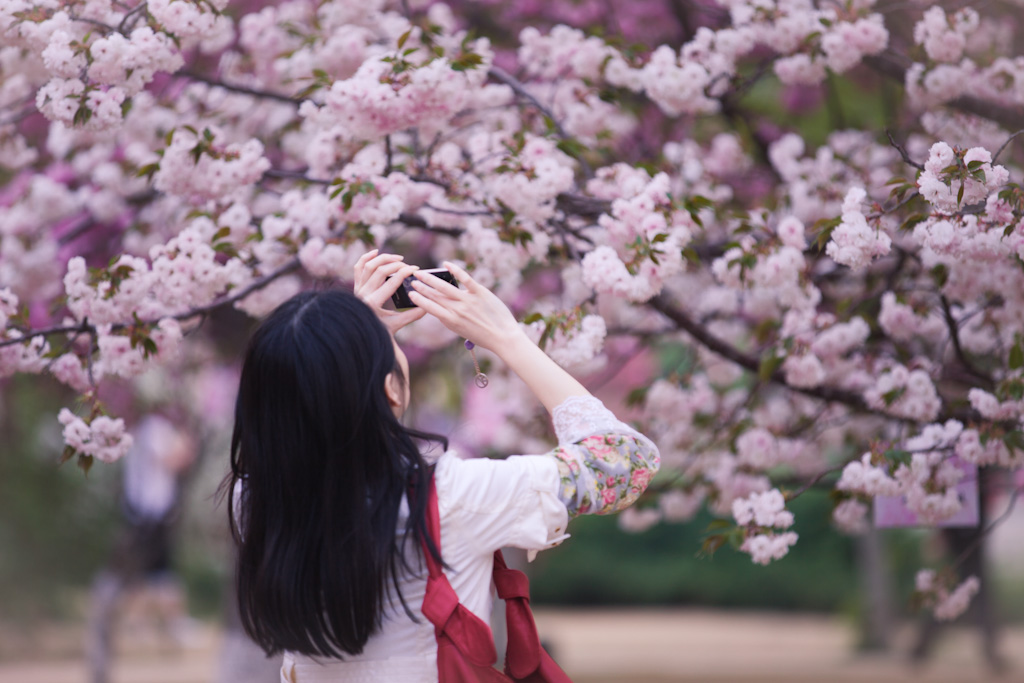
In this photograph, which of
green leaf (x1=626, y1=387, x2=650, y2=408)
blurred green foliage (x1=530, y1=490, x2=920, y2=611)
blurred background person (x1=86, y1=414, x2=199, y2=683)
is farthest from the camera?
blurred green foliage (x1=530, y1=490, x2=920, y2=611)

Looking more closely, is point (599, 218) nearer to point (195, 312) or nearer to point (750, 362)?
point (750, 362)

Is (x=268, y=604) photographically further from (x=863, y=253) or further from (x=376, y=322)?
(x=863, y=253)

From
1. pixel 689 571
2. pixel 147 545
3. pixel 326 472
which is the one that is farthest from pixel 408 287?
pixel 689 571

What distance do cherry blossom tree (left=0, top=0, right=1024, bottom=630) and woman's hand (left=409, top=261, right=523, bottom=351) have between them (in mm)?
1064

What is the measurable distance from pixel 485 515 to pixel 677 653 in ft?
25.8

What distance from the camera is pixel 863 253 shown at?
2264 millimetres

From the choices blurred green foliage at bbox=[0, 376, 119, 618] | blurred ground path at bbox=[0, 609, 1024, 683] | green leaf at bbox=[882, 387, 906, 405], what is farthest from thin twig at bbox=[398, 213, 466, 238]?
blurred green foliage at bbox=[0, 376, 119, 618]

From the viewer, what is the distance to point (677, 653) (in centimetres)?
852

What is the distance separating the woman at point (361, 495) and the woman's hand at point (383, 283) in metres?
0.13

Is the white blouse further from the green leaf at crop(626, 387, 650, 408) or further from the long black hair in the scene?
the green leaf at crop(626, 387, 650, 408)

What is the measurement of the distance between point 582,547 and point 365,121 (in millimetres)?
10008

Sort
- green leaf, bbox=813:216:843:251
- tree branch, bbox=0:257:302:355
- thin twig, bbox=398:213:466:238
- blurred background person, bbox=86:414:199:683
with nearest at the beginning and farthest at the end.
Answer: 1. green leaf, bbox=813:216:843:251
2. tree branch, bbox=0:257:302:355
3. thin twig, bbox=398:213:466:238
4. blurred background person, bbox=86:414:199:683

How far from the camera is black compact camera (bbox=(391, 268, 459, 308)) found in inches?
57.5

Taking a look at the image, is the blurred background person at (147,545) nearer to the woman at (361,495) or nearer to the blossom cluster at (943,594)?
the blossom cluster at (943,594)
